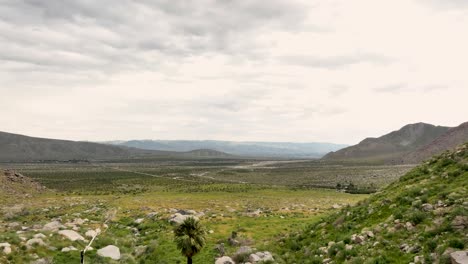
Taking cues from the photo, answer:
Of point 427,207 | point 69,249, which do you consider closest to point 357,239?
point 427,207

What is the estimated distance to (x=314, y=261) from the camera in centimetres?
2531

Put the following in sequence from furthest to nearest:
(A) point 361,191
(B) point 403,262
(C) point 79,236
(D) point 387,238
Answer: (A) point 361,191 < (C) point 79,236 < (D) point 387,238 < (B) point 403,262

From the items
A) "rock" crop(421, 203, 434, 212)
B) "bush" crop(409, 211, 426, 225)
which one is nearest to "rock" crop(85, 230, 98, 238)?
"bush" crop(409, 211, 426, 225)

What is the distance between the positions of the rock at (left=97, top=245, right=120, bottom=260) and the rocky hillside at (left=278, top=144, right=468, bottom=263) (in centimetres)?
1404

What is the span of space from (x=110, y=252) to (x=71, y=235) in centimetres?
556

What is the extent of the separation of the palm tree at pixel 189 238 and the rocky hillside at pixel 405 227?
7136 mm

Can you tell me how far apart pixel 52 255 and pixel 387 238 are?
2518 cm

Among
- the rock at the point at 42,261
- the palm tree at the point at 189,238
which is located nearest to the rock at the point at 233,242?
the palm tree at the point at 189,238

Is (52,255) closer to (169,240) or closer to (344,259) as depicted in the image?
(169,240)

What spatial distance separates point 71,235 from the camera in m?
33.0

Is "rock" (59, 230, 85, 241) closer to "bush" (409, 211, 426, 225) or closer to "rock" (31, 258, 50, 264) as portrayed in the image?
"rock" (31, 258, 50, 264)

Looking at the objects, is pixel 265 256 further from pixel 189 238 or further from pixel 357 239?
pixel 357 239

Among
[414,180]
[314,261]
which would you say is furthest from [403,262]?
[414,180]

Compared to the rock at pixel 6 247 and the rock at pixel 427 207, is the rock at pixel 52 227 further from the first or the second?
the rock at pixel 427 207
